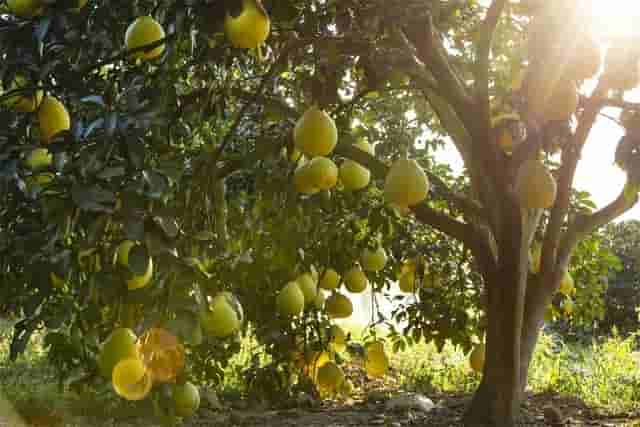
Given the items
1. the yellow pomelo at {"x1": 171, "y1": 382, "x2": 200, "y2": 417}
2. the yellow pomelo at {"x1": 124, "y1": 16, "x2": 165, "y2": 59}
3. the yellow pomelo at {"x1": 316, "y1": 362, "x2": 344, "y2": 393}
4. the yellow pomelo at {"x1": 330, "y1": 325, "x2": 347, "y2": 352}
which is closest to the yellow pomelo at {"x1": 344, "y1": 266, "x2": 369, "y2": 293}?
the yellow pomelo at {"x1": 330, "y1": 325, "x2": 347, "y2": 352}

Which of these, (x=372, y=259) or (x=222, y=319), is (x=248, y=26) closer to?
(x=222, y=319)

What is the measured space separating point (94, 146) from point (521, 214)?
2.53m

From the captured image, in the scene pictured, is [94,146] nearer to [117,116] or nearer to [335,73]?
[117,116]

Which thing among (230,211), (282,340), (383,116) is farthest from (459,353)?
(230,211)

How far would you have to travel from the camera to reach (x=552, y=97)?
2.92 meters

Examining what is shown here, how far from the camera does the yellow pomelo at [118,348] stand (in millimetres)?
1922

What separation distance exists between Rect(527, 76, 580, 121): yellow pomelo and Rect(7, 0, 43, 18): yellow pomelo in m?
1.88

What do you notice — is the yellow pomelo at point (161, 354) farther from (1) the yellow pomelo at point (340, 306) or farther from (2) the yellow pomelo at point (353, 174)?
(1) the yellow pomelo at point (340, 306)

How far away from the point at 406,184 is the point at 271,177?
91cm

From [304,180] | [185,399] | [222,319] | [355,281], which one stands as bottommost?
[185,399]

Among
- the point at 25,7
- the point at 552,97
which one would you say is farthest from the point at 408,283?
the point at 25,7

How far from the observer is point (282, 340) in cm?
436

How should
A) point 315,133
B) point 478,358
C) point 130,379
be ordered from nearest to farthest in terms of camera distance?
point 130,379
point 315,133
point 478,358

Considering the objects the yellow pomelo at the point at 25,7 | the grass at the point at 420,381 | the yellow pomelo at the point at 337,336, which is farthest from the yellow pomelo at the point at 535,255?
the yellow pomelo at the point at 25,7
